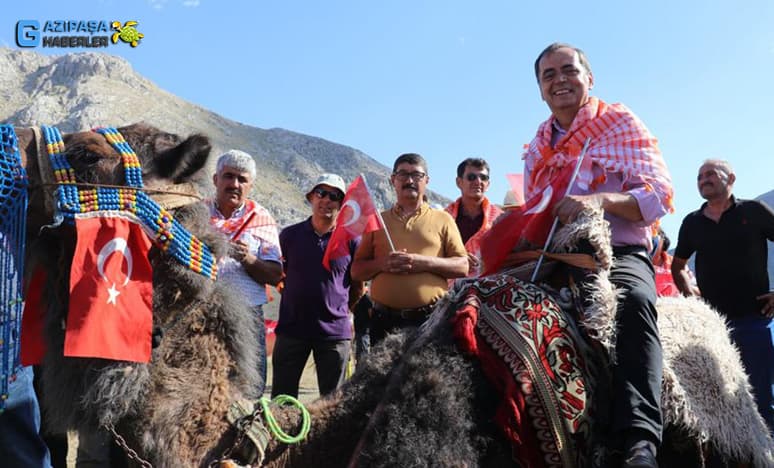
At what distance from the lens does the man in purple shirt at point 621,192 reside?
269cm

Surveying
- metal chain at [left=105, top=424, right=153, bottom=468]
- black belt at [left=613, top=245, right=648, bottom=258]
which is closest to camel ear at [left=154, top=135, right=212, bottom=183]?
metal chain at [left=105, top=424, right=153, bottom=468]

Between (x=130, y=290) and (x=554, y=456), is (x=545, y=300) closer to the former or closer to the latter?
(x=554, y=456)

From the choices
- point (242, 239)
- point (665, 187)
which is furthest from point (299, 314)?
point (665, 187)

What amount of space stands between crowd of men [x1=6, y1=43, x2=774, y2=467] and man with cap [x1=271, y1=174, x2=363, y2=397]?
1cm

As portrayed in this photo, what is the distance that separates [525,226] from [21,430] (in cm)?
264

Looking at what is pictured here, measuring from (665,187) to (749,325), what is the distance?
12.4 feet

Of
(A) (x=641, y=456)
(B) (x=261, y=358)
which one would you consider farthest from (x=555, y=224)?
(B) (x=261, y=358)

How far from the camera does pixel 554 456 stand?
2441mm

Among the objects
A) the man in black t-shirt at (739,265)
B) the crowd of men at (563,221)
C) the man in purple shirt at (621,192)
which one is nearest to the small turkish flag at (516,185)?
the crowd of men at (563,221)

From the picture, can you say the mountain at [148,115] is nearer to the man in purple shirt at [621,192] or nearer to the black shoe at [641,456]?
the man in purple shirt at [621,192]

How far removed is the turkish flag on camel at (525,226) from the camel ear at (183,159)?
175cm

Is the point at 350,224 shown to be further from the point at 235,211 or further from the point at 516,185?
the point at 516,185

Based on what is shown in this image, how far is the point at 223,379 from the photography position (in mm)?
2361

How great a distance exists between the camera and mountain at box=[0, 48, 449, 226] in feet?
325
